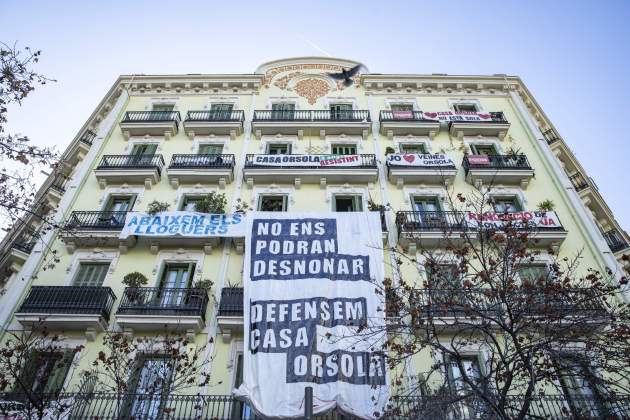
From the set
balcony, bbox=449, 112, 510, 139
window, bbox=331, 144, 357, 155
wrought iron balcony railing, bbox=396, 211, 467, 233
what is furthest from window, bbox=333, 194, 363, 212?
balcony, bbox=449, 112, 510, 139

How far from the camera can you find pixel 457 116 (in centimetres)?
2203

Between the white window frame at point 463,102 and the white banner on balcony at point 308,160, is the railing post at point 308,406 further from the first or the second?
the white window frame at point 463,102

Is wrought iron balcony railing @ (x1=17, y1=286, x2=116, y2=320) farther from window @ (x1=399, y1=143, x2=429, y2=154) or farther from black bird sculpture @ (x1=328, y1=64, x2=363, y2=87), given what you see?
black bird sculpture @ (x1=328, y1=64, x2=363, y2=87)

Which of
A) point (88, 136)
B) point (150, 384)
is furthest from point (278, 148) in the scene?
point (150, 384)

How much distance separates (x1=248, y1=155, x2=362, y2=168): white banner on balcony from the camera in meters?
19.4

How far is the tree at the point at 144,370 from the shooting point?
39.9 ft

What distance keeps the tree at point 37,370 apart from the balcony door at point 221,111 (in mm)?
12161

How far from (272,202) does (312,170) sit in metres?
2.15

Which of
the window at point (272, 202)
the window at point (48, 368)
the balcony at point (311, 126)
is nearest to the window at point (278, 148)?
the balcony at point (311, 126)

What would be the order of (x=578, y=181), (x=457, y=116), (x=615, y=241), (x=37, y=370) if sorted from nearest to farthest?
(x=37, y=370) → (x=615, y=241) → (x=578, y=181) → (x=457, y=116)

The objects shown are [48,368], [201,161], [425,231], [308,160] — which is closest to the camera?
[48,368]

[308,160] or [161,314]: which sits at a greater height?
[308,160]

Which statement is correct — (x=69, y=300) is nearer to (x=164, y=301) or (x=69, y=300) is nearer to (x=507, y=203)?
(x=164, y=301)

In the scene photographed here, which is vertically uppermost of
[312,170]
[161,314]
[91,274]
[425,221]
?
[312,170]
